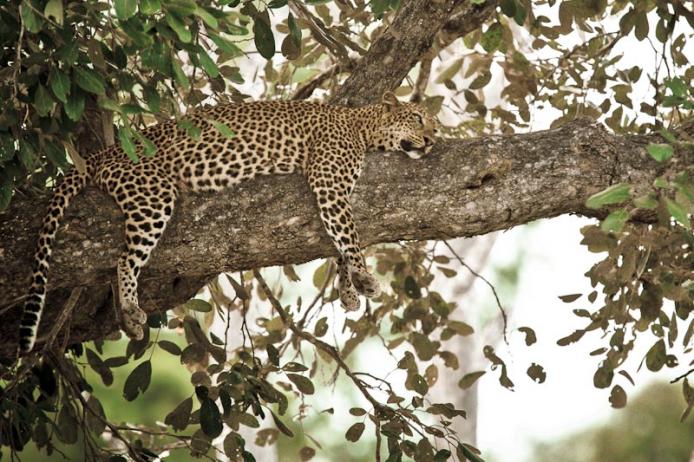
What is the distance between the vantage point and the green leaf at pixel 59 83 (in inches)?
213

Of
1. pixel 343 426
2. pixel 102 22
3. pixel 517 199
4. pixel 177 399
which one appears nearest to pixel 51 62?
pixel 102 22

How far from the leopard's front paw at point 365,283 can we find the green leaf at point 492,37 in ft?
8.57

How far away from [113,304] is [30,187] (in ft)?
3.04

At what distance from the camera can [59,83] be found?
544 cm

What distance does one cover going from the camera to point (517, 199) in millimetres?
6629

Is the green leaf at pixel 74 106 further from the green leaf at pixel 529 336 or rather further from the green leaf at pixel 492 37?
→ the green leaf at pixel 492 37

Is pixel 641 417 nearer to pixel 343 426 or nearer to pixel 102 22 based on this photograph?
pixel 343 426

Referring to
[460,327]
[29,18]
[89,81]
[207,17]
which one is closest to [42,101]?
[89,81]

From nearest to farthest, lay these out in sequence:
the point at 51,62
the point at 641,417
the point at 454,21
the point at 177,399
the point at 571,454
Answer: the point at 51,62 < the point at 454,21 < the point at 177,399 < the point at 641,417 < the point at 571,454

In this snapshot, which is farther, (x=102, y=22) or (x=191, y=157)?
(x=191, y=157)

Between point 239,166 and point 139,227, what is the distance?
863mm

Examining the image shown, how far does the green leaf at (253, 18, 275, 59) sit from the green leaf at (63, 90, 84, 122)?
1.41 meters

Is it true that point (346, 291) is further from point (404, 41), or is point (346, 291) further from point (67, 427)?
point (67, 427)

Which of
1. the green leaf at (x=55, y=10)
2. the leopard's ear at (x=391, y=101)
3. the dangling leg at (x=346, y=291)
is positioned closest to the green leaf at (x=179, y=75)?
the green leaf at (x=55, y=10)
